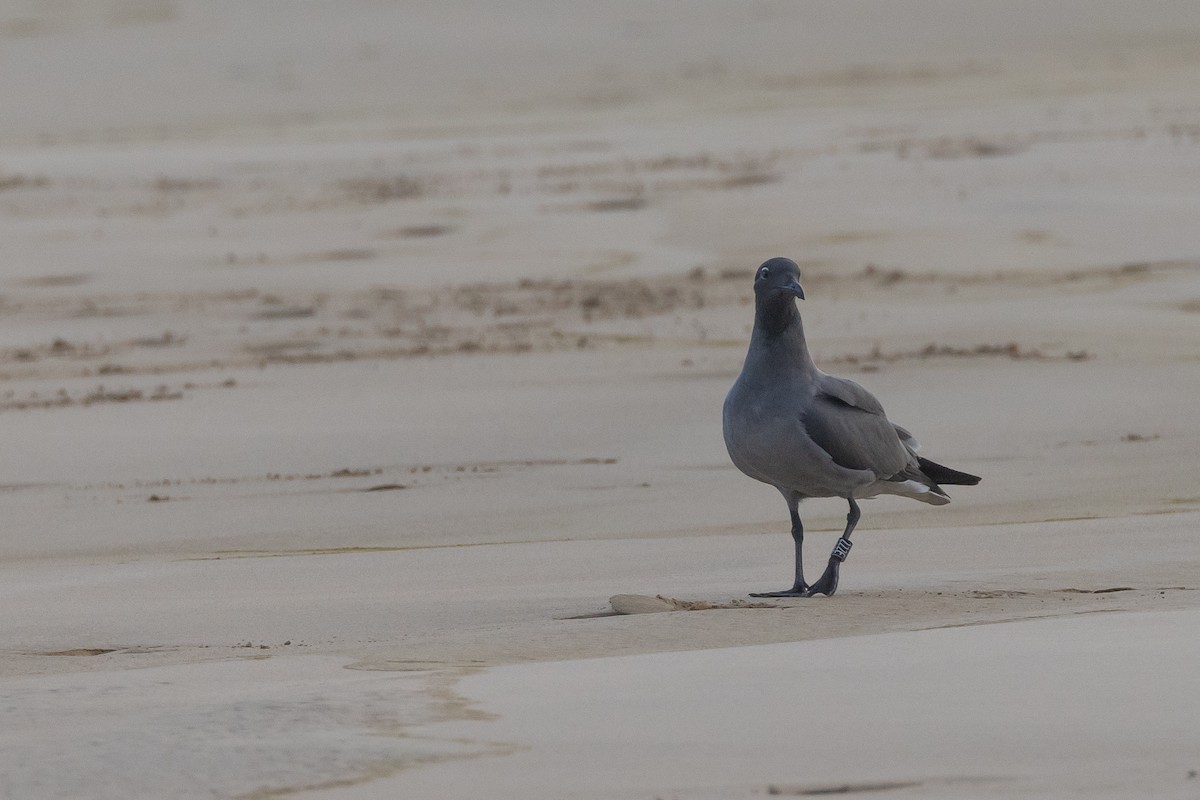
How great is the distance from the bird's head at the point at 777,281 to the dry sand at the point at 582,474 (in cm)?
105

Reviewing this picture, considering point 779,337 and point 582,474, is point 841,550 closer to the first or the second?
point 779,337

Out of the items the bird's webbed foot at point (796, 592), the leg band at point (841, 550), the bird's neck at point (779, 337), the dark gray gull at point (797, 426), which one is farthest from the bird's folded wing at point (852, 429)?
the bird's webbed foot at point (796, 592)

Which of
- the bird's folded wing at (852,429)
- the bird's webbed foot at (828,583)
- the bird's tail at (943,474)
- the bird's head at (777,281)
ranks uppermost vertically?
the bird's head at (777,281)

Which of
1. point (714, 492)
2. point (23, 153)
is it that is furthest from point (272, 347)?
point (23, 153)

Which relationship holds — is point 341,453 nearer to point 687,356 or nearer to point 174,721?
point 687,356

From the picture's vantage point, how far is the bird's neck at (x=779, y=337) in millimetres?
6527

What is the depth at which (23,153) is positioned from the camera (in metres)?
36.4

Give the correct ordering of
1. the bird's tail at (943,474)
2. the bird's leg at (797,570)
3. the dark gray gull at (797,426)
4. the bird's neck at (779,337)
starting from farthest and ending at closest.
Answer: the bird's tail at (943,474), the bird's leg at (797,570), the bird's neck at (779,337), the dark gray gull at (797,426)

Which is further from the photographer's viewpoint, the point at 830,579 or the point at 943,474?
the point at 943,474

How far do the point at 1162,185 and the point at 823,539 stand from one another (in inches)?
593

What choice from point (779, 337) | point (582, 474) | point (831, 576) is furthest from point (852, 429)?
point (582, 474)

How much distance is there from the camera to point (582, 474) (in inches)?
401

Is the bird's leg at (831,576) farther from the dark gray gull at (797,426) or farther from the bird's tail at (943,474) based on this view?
the bird's tail at (943,474)

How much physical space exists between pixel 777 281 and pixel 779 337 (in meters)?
0.21
